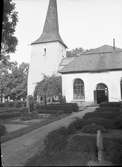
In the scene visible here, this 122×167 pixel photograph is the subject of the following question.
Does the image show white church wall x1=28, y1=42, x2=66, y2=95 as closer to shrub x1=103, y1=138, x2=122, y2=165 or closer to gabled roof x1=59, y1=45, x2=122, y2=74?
gabled roof x1=59, y1=45, x2=122, y2=74

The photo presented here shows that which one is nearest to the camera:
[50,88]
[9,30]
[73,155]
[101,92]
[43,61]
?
[73,155]

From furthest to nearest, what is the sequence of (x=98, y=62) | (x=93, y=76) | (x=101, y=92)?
(x=98, y=62) → (x=101, y=92) → (x=93, y=76)

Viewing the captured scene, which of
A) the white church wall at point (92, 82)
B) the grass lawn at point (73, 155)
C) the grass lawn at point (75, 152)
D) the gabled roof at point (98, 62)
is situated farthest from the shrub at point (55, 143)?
the gabled roof at point (98, 62)

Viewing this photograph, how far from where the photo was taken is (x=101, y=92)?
95.0ft

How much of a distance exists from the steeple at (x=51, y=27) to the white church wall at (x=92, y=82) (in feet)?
33.7

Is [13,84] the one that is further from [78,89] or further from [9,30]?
[9,30]

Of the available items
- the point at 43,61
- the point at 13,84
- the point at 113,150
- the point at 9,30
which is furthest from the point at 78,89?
the point at 113,150

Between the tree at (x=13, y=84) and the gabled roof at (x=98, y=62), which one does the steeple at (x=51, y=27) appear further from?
the tree at (x=13, y=84)

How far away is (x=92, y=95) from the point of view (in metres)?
28.4

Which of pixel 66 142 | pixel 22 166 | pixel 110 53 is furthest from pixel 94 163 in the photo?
pixel 110 53

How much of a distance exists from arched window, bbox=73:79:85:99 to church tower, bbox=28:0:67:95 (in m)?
6.08

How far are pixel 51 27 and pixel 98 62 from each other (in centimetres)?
1371

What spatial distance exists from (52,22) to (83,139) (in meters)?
34.6

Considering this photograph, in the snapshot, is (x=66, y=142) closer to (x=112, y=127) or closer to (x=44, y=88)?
(x=112, y=127)
